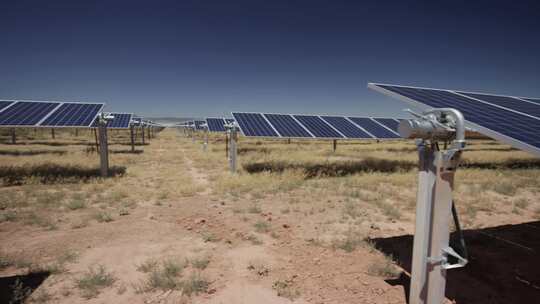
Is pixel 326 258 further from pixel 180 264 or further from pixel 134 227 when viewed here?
pixel 134 227

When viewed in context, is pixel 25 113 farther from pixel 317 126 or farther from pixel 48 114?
pixel 317 126

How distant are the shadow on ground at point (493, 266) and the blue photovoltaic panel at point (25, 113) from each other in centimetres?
1667

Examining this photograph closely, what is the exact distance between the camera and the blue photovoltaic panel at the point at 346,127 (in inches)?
719

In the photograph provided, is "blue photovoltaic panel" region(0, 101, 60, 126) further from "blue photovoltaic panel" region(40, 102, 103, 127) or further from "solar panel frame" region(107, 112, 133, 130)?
"solar panel frame" region(107, 112, 133, 130)

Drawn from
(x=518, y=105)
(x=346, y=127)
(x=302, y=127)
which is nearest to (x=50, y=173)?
(x=302, y=127)

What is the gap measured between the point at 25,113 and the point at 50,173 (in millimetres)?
4054

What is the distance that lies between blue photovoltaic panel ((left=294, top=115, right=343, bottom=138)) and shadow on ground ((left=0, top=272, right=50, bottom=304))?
46.7ft

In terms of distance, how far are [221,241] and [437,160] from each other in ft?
16.5

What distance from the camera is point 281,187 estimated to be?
1173 cm

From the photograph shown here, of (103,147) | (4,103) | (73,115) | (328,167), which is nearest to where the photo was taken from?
(103,147)

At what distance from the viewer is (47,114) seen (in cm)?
1544

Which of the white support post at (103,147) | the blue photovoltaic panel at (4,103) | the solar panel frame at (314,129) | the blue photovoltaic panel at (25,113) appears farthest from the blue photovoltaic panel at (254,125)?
the blue photovoltaic panel at (4,103)

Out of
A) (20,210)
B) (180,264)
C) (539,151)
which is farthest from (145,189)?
(539,151)

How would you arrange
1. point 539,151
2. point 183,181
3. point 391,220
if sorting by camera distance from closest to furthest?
point 539,151
point 391,220
point 183,181
